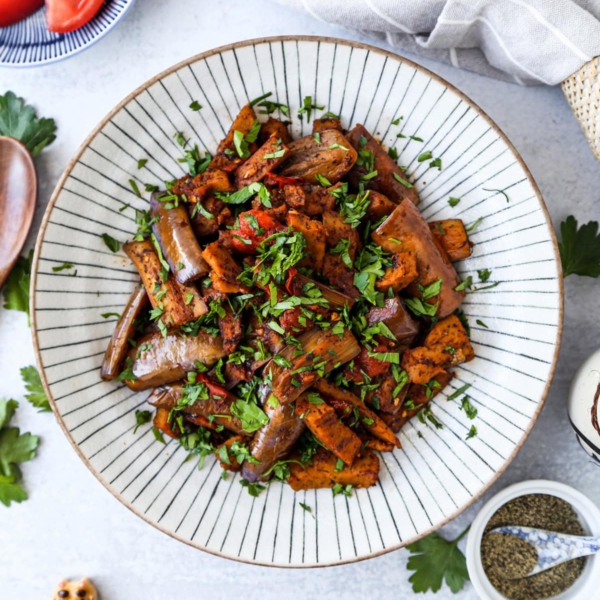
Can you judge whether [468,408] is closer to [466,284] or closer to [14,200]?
[466,284]

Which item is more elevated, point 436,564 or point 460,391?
point 460,391

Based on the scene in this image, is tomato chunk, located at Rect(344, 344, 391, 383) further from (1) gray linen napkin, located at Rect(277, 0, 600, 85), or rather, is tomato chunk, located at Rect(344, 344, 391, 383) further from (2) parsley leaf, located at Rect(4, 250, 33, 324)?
(2) parsley leaf, located at Rect(4, 250, 33, 324)

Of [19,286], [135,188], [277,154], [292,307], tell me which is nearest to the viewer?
[292,307]

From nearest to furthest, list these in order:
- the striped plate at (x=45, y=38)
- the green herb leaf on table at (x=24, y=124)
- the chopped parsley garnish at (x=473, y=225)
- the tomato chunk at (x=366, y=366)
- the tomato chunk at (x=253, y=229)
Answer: the tomato chunk at (x=253, y=229), the tomato chunk at (x=366, y=366), the chopped parsley garnish at (x=473, y=225), the striped plate at (x=45, y=38), the green herb leaf on table at (x=24, y=124)

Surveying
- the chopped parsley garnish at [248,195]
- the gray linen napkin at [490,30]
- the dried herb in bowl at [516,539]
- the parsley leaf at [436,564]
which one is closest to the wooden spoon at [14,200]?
the chopped parsley garnish at [248,195]

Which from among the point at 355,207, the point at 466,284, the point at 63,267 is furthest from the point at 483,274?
the point at 63,267

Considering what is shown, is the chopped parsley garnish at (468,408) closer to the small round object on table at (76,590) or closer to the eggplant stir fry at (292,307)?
the eggplant stir fry at (292,307)

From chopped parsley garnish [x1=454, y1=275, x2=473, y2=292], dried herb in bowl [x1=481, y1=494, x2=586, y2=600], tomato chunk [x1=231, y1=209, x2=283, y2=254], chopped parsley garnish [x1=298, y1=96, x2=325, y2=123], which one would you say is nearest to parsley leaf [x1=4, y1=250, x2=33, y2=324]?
tomato chunk [x1=231, y1=209, x2=283, y2=254]
